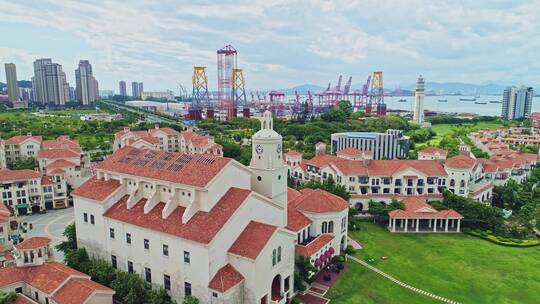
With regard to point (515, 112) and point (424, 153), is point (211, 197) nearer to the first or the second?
point (424, 153)

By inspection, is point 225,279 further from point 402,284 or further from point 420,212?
point 420,212

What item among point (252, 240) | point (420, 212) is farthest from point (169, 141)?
point (252, 240)

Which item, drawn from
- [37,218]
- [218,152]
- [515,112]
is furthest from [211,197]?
[515,112]

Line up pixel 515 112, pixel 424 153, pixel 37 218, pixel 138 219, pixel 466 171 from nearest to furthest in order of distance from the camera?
1. pixel 138 219
2. pixel 37 218
3. pixel 466 171
4. pixel 424 153
5. pixel 515 112

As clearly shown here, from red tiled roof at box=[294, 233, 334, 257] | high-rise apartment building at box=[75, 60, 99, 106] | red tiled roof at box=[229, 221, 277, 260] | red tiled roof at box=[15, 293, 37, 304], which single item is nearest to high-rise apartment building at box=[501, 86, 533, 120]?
red tiled roof at box=[294, 233, 334, 257]

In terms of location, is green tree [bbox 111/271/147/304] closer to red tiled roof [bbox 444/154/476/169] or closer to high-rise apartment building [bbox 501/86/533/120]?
red tiled roof [bbox 444/154/476/169]

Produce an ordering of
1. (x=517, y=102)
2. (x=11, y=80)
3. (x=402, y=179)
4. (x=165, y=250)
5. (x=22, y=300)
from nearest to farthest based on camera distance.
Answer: (x=22, y=300), (x=165, y=250), (x=402, y=179), (x=517, y=102), (x=11, y=80)

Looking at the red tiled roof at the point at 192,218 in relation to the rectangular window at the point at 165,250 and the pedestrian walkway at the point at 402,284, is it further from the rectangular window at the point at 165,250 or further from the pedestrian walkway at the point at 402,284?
the pedestrian walkway at the point at 402,284
